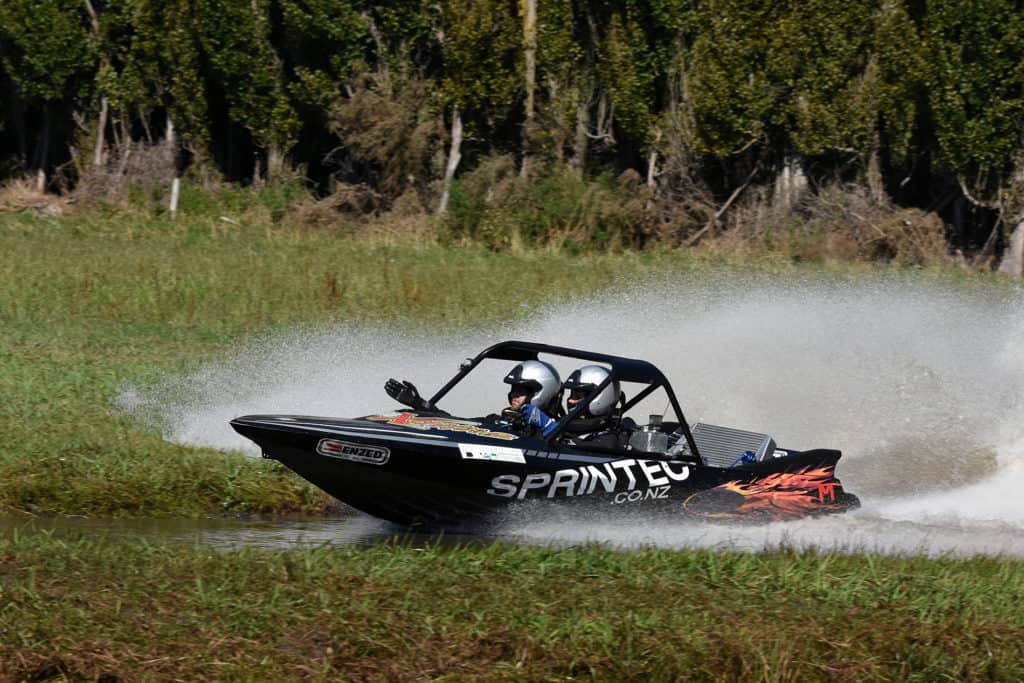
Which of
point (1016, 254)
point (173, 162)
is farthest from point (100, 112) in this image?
point (1016, 254)

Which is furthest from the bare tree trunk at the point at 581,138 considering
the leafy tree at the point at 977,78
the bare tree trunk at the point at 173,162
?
the bare tree trunk at the point at 173,162

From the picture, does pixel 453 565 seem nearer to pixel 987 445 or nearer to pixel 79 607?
pixel 79 607

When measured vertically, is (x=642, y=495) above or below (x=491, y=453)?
below

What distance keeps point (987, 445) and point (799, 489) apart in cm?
386

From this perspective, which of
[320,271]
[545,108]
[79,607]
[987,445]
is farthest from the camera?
[545,108]

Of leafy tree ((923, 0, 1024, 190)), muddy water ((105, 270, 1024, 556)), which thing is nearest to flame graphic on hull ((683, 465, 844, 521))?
muddy water ((105, 270, 1024, 556))

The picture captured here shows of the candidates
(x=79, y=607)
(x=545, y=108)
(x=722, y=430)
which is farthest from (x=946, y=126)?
(x=79, y=607)

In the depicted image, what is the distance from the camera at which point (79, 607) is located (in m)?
6.73

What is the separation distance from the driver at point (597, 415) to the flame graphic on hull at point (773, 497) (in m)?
0.71

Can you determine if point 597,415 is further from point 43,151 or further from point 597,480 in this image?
point 43,151

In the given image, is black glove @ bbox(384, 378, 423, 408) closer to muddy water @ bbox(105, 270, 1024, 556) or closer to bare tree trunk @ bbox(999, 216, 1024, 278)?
muddy water @ bbox(105, 270, 1024, 556)

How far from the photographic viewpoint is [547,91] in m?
30.6

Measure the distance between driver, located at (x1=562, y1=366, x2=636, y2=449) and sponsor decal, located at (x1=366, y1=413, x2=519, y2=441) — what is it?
1.97 feet

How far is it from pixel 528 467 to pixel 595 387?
104 cm
